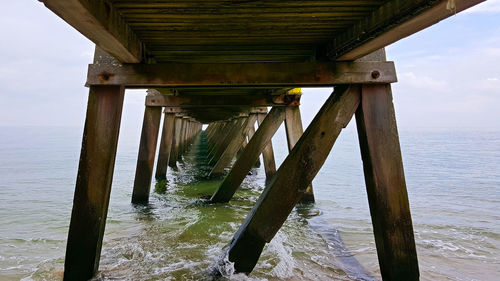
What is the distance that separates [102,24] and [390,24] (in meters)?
1.60

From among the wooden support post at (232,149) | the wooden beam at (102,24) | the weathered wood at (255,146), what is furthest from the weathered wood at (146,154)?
the wooden beam at (102,24)

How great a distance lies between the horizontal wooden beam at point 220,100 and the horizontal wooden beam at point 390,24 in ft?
8.85

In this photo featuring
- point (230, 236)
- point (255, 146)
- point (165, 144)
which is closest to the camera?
point (230, 236)

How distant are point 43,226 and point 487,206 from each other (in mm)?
7476

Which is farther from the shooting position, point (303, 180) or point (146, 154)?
point (146, 154)

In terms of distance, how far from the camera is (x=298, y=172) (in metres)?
2.70

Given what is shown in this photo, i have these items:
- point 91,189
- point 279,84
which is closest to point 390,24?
point 279,84

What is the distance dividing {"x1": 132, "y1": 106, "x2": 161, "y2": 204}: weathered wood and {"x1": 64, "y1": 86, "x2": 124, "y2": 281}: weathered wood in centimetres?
301

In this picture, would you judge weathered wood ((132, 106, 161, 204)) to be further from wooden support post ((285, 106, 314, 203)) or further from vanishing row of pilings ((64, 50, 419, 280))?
vanishing row of pilings ((64, 50, 419, 280))

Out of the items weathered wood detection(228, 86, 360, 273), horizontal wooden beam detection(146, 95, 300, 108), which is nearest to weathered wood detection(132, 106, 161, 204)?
horizontal wooden beam detection(146, 95, 300, 108)

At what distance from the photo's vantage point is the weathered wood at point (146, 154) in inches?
225

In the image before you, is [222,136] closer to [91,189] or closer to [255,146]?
[255,146]

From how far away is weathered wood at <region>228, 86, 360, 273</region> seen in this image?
8.84ft

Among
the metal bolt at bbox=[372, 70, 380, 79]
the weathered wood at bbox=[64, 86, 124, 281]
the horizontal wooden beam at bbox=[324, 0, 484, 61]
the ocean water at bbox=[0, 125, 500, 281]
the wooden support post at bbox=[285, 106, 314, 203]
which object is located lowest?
the ocean water at bbox=[0, 125, 500, 281]
